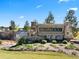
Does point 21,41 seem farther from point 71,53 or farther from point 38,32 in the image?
point 71,53

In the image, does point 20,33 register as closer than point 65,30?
No

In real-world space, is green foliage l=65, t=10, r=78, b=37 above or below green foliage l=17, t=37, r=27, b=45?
above

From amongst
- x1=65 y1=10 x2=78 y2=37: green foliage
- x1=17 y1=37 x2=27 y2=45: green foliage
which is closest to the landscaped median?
x1=17 y1=37 x2=27 y2=45: green foliage

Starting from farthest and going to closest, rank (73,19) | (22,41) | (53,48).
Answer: (73,19) < (22,41) < (53,48)

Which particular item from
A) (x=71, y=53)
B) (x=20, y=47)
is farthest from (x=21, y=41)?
(x=71, y=53)

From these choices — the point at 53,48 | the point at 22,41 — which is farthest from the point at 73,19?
the point at 53,48

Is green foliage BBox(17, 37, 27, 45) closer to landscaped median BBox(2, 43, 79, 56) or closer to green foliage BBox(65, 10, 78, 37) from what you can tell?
landscaped median BBox(2, 43, 79, 56)

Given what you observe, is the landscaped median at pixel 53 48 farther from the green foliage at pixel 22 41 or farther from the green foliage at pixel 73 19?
the green foliage at pixel 73 19

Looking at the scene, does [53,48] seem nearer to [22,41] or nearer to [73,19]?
[22,41]

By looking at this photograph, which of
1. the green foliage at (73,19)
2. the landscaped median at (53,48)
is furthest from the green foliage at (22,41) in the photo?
the green foliage at (73,19)

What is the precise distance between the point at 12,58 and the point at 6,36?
4131 cm

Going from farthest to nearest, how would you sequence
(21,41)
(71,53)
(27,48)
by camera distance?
(21,41)
(27,48)
(71,53)

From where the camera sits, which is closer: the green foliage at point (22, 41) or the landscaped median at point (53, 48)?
the landscaped median at point (53, 48)

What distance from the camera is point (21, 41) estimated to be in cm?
5631
